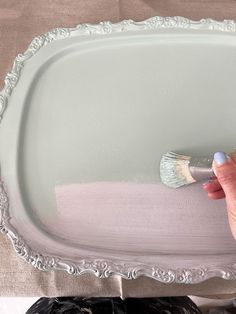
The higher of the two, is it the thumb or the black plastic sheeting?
the thumb

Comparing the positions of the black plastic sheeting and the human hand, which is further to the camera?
the black plastic sheeting

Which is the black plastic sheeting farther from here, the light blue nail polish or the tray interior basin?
the light blue nail polish

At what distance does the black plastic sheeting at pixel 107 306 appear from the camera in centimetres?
68

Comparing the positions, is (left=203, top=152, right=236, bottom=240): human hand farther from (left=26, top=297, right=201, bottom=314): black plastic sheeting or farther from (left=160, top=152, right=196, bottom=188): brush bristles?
(left=26, top=297, right=201, bottom=314): black plastic sheeting

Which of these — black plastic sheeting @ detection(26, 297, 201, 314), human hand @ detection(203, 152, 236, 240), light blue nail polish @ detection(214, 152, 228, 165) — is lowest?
black plastic sheeting @ detection(26, 297, 201, 314)

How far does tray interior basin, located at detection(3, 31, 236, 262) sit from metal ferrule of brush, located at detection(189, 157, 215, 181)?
2 cm

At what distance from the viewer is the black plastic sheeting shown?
2.23 feet

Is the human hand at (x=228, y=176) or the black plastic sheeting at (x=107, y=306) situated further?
the black plastic sheeting at (x=107, y=306)

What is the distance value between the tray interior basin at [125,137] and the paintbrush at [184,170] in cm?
1

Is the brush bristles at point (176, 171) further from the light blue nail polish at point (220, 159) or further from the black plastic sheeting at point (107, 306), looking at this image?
the black plastic sheeting at point (107, 306)

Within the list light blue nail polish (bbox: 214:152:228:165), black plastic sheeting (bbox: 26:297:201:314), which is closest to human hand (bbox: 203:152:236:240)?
light blue nail polish (bbox: 214:152:228:165)

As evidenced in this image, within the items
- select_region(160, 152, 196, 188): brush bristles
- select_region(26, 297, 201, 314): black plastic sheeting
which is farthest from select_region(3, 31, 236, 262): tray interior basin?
select_region(26, 297, 201, 314): black plastic sheeting

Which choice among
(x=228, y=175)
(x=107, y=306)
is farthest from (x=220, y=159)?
(x=107, y=306)

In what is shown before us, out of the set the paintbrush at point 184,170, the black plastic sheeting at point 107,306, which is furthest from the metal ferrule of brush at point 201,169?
the black plastic sheeting at point 107,306
